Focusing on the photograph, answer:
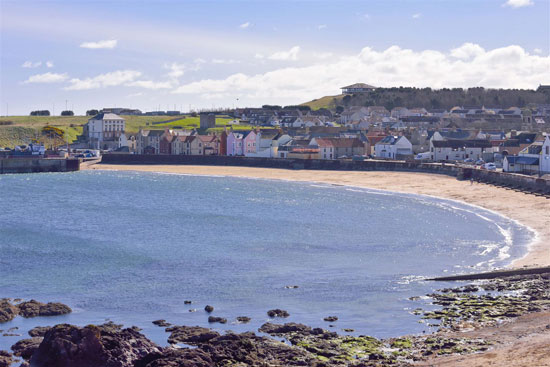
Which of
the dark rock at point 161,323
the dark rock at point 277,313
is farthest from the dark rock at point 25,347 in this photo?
the dark rock at point 277,313

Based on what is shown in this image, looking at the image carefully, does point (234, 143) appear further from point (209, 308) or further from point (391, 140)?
point (209, 308)

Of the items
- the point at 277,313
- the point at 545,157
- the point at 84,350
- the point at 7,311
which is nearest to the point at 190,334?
the point at 277,313

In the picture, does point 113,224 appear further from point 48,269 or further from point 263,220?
point 48,269

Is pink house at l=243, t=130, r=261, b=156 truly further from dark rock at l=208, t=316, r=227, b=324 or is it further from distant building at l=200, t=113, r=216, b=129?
dark rock at l=208, t=316, r=227, b=324

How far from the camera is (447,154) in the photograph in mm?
109375

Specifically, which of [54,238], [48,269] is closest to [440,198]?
[54,238]

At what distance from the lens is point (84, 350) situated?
78.1 feet

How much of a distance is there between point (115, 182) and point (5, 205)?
28.1 metres

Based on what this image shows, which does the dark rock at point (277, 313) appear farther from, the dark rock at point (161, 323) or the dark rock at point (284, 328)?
the dark rock at point (161, 323)

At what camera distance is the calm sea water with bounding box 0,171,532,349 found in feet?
110

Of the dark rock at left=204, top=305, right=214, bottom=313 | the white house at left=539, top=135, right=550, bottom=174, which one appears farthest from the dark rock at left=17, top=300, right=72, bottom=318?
the white house at left=539, top=135, right=550, bottom=174

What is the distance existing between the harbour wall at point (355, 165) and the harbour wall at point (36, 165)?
10840 mm

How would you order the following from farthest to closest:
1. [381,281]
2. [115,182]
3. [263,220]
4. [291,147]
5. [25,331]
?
[291,147] → [115,182] → [263,220] → [381,281] → [25,331]

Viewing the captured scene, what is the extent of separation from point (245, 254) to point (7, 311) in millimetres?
17702
